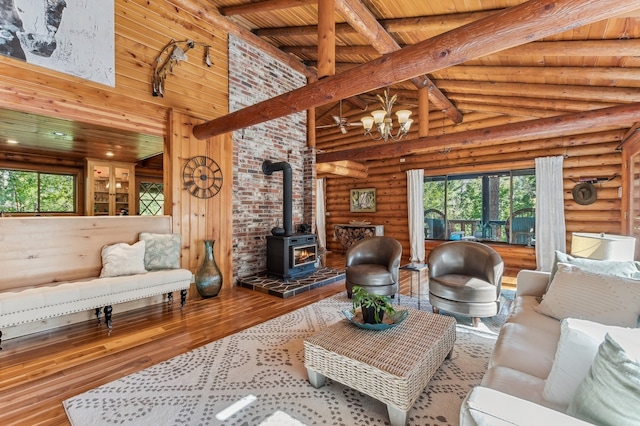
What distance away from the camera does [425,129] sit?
207 inches

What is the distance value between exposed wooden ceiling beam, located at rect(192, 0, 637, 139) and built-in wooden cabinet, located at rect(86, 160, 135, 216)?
531 cm

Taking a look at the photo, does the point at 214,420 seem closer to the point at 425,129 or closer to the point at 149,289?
the point at 149,289

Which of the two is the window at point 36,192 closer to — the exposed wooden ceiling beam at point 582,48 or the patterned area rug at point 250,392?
the patterned area rug at point 250,392

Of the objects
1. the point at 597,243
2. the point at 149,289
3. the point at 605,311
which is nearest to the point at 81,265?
the point at 149,289

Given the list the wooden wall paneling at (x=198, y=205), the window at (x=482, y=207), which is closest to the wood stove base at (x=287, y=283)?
the wooden wall paneling at (x=198, y=205)

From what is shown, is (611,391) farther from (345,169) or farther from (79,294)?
(345,169)

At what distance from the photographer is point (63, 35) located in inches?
126

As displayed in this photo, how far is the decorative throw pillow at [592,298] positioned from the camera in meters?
1.95

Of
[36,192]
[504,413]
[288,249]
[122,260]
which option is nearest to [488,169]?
[288,249]

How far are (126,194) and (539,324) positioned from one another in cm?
791

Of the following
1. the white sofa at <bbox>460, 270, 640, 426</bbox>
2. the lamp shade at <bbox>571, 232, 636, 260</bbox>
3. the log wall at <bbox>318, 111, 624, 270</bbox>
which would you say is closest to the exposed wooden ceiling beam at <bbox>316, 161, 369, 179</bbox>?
the log wall at <bbox>318, 111, 624, 270</bbox>

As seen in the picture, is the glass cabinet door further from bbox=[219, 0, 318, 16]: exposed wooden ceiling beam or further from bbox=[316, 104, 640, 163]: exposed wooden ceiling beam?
bbox=[219, 0, 318, 16]: exposed wooden ceiling beam

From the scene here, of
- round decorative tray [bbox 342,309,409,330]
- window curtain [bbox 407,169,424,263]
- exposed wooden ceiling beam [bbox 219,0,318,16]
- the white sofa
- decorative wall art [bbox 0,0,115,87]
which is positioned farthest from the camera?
window curtain [bbox 407,169,424,263]

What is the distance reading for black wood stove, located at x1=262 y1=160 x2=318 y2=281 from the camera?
191 inches
